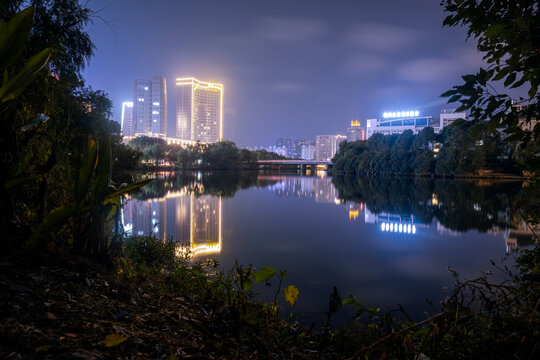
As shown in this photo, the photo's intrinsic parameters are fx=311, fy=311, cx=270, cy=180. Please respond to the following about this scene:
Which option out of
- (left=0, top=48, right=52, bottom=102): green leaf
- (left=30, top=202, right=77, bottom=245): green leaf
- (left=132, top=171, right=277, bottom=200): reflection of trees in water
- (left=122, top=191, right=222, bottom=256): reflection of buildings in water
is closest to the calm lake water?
(left=122, top=191, right=222, bottom=256): reflection of buildings in water

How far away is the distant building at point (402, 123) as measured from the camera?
140 meters

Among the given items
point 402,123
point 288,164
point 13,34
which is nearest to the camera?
point 13,34

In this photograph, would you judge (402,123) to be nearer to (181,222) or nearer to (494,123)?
(181,222)

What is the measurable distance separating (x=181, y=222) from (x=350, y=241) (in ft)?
27.4

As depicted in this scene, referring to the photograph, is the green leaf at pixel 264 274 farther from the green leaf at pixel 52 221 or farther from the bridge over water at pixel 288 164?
the bridge over water at pixel 288 164

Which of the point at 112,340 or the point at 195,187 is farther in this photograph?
the point at 195,187

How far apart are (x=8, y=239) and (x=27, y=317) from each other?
1098mm

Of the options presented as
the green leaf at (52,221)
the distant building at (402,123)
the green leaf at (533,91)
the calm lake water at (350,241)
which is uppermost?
the distant building at (402,123)

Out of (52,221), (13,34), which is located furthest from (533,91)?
(13,34)

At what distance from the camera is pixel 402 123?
475 feet

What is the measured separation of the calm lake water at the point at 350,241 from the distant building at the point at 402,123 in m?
129

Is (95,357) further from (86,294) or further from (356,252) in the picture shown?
(356,252)

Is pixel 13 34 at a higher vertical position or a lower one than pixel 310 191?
higher

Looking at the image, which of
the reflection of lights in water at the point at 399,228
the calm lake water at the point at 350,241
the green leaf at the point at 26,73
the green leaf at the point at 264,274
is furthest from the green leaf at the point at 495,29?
the reflection of lights in water at the point at 399,228
